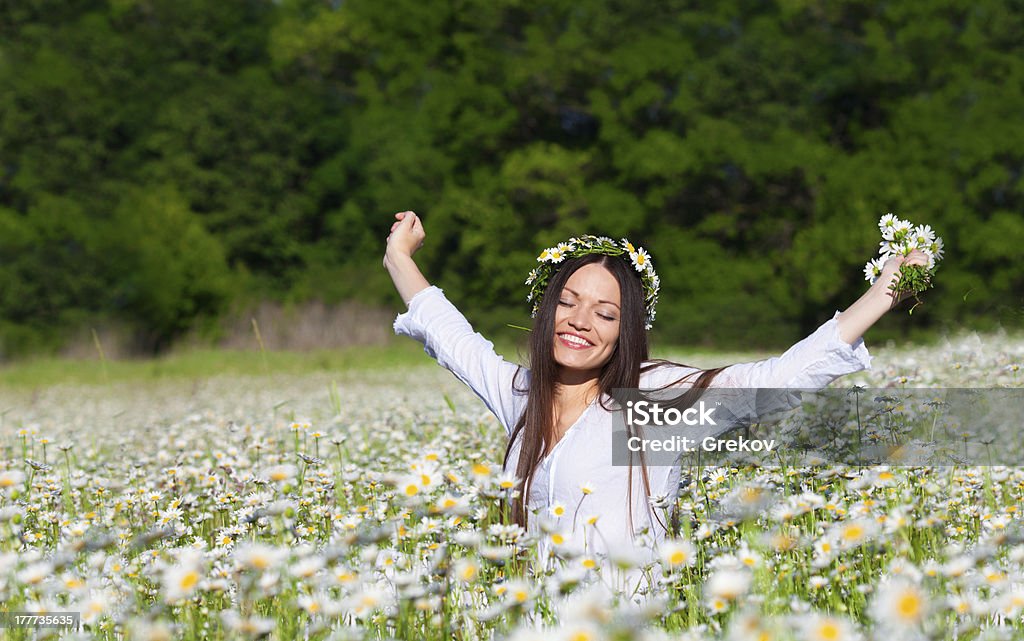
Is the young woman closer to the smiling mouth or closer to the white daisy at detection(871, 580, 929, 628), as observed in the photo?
the smiling mouth

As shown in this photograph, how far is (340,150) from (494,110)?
631 centimetres

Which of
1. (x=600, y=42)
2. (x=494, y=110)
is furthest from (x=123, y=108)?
(x=600, y=42)

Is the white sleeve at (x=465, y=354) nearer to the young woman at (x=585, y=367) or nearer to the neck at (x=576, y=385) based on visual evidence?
the young woman at (x=585, y=367)

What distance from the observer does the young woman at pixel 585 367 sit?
3.16m

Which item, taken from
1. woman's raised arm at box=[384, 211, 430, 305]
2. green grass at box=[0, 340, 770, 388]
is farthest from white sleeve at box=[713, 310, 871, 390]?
green grass at box=[0, 340, 770, 388]

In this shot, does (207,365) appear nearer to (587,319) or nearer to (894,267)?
(587,319)

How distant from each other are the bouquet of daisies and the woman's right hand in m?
1.68

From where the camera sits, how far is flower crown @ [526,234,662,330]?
3779 millimetres

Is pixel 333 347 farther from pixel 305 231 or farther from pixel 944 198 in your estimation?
pixel 944 198

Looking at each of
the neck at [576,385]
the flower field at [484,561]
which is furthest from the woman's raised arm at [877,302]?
the neck at [576,385]

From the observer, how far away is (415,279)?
4023 millimetres

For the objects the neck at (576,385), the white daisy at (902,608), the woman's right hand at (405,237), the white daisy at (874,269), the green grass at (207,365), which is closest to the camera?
the white daisy at (902,608)

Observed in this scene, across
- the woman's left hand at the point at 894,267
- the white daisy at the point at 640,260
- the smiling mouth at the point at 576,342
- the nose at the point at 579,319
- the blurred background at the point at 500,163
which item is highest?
the blurred background at the point at 500,163

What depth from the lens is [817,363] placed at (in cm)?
314
